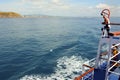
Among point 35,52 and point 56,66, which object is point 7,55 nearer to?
point 35,52

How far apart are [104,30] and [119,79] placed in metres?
3.92

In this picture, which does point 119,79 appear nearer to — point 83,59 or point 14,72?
point 14,72

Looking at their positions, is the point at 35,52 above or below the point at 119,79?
below

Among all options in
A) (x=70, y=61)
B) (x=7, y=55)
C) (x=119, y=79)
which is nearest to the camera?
(x=119, y=79)

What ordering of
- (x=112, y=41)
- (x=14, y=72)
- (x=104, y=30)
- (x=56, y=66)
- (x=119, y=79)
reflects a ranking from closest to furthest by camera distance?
(x=112, y=41), (x=104, y=30), (x=119, y=79), (x=14, y=72), (x=56, y=66)

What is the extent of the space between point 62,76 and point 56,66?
406cm

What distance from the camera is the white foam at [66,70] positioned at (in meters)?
23.5

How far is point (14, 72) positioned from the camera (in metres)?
25.3

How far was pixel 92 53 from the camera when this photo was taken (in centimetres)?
3531

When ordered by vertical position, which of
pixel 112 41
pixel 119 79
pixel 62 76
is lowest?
pixel 62 76

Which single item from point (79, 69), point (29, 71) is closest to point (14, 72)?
point (29, 71)

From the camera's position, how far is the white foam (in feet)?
77.0

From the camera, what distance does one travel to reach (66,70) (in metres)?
25.9

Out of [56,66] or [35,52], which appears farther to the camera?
[35,52]
